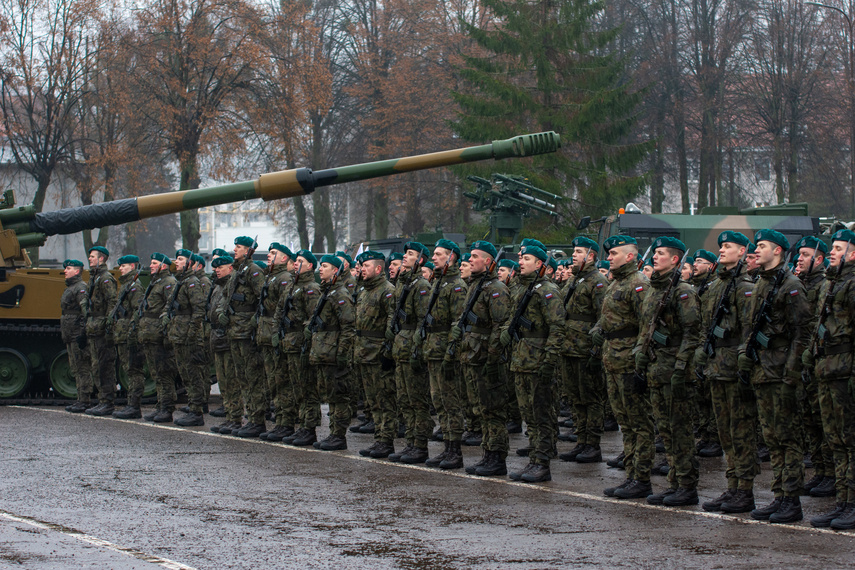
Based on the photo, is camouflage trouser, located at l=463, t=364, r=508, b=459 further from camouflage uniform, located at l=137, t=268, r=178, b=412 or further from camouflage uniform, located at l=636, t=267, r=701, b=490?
camouflage uniform, located at l=137, t=268, r=178, b=412

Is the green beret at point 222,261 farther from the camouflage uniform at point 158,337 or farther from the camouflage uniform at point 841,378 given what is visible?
the camouflage uniform at point 841,378

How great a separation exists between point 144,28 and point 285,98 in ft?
14.2

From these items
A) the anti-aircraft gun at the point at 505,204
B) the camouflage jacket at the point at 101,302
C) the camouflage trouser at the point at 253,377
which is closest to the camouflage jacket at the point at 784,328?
the camouflage trouser at the point at 253,377

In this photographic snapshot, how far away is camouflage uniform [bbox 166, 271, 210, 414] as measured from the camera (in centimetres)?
1294

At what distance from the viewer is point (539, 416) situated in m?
9.06

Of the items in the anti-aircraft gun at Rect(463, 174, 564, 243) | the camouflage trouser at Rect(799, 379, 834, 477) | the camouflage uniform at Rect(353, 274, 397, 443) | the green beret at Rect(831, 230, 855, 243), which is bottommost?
the camouflage trouser at Rect(799, 379, 834, 477)

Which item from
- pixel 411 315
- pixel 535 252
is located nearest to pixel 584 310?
pixel 535 252

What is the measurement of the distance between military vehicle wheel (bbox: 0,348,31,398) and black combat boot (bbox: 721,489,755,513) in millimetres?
10948

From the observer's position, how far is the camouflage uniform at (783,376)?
7258 millimetres

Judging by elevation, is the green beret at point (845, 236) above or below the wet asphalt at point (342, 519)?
above

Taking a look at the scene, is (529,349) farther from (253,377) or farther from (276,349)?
(253,377)

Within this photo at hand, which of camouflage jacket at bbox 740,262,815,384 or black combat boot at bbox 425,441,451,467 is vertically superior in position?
camouflage jacket at bbox 740,262,815,384

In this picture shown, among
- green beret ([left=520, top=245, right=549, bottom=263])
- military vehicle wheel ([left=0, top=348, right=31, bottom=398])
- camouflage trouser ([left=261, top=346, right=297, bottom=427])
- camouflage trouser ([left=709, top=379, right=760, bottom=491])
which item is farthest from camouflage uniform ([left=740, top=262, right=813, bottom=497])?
military vehicle wheel ([left=0, top=348, right=31, bottom=398])

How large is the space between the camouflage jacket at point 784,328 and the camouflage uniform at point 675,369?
545 mm
